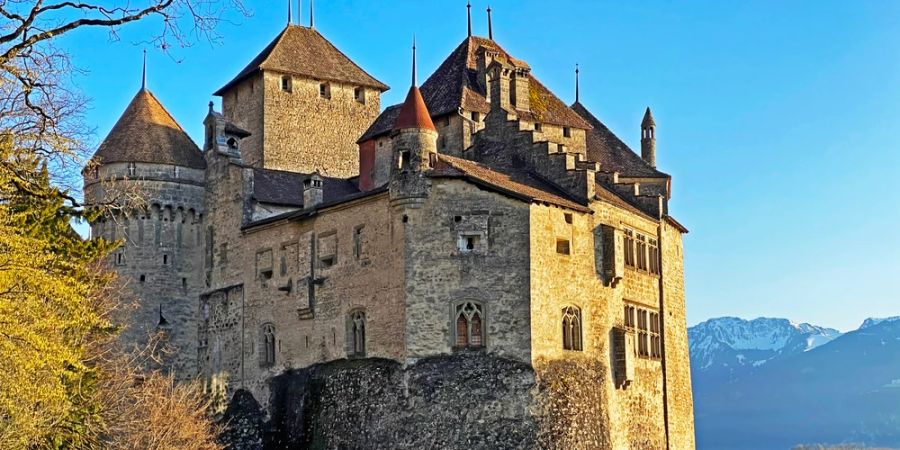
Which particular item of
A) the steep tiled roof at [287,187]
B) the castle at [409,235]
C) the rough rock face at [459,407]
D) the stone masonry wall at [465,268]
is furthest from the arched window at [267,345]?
the stone masonry wall at [465,268]

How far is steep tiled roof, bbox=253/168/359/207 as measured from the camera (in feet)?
204

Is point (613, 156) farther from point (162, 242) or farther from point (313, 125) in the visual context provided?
point (162, 242)

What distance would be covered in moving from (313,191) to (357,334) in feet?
26.2

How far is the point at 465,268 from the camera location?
50.6 meters

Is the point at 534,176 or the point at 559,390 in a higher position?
the point at 534,176

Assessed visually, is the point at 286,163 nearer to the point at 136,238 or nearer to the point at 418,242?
the point at 136,238

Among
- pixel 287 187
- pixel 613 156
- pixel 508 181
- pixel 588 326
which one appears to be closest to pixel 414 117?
pixel 508 181

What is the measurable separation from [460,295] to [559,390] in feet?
16.8

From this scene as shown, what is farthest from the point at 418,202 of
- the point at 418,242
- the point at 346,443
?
the point at 346,443

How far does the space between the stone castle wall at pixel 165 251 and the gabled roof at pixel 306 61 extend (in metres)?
9.62

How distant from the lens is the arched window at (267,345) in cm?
5838

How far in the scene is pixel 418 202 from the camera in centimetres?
5119

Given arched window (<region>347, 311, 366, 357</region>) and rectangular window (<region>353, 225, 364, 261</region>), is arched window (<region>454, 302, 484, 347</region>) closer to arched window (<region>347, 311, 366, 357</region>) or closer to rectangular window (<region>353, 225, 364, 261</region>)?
arched window (<region>347, 311, 366, 357</region>)

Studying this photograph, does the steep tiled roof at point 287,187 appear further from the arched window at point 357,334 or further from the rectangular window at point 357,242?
the arched window at point 357,334
